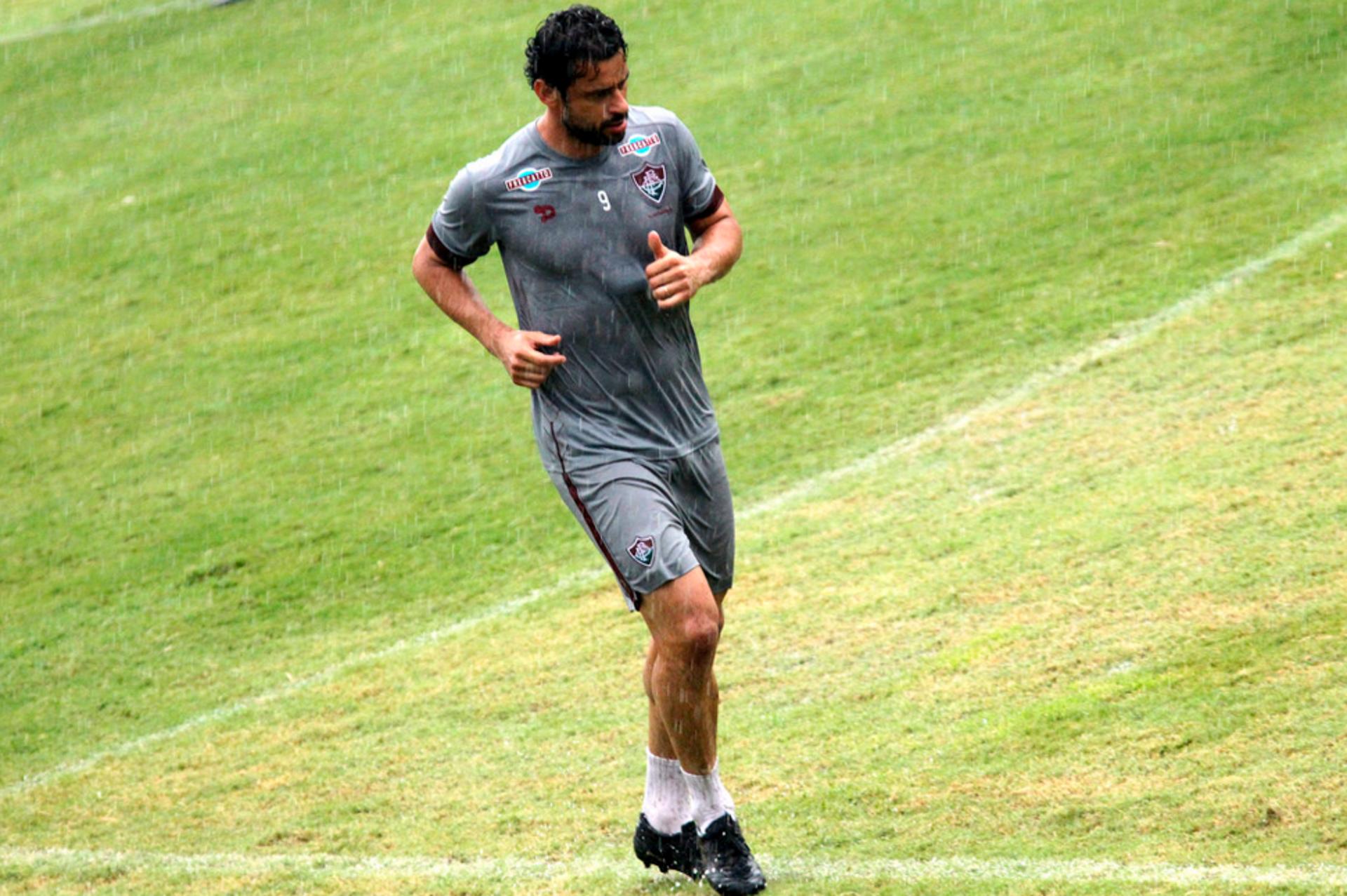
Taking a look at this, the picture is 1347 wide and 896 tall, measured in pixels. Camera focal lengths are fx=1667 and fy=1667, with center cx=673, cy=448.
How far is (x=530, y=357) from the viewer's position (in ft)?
14.7

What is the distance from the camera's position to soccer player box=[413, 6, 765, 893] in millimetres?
4453

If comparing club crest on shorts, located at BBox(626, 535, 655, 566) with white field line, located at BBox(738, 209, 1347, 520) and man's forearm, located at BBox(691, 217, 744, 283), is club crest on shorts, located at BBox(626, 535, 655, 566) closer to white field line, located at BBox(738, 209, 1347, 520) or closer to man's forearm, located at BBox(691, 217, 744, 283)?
man's forearm, located at BBox(691, 217, 744, 283)

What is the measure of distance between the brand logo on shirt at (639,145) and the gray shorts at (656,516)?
85 centimetres

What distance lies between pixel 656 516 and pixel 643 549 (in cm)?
11

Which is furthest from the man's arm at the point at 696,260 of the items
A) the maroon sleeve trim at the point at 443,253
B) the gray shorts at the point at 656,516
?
the maroon sleeve trim at the point at 443,253

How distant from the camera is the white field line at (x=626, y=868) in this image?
4078 mm

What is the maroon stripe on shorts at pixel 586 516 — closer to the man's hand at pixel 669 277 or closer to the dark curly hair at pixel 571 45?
the man's hand at pixel 669 277

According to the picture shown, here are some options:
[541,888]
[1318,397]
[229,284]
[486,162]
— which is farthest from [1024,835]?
[229,284]

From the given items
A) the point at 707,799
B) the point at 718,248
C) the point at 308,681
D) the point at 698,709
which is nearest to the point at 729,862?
the point at 707,799

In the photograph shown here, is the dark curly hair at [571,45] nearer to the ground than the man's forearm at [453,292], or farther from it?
farther from it

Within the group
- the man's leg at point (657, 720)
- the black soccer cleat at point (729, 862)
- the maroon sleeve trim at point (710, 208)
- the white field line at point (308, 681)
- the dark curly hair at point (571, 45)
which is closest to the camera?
the dark curly hair at point (571, 45)

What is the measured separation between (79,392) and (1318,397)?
8.18 meters

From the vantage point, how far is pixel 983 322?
10031 mm

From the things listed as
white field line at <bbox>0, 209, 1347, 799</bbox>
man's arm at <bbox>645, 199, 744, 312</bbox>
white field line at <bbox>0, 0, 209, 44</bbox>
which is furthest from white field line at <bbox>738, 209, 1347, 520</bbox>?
white field line at <bbox>0, 0, 209, 44</bbox>
